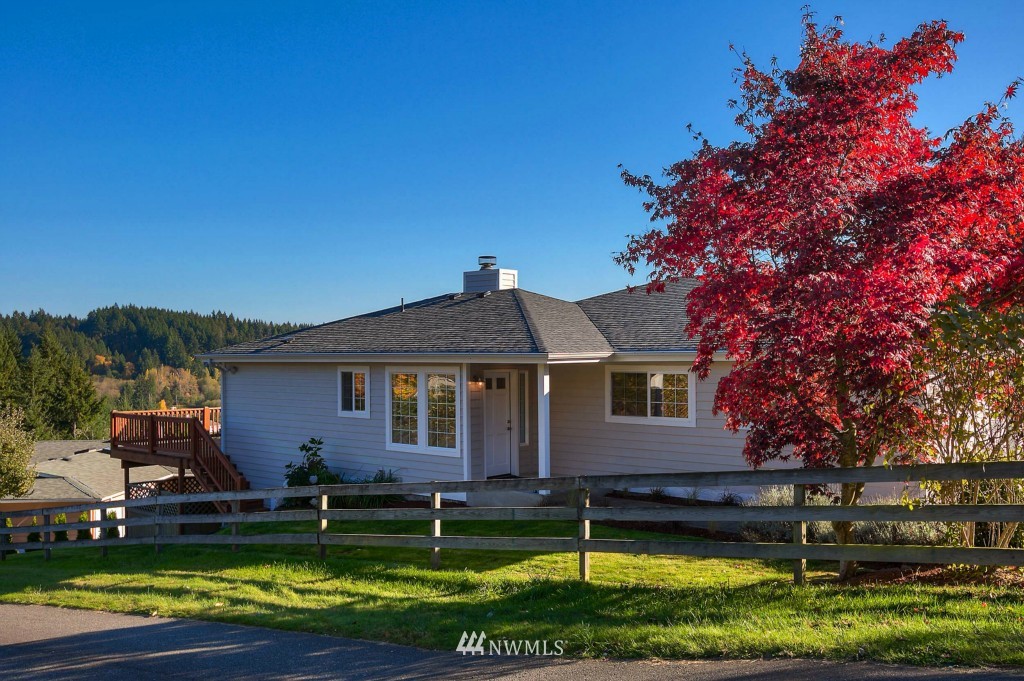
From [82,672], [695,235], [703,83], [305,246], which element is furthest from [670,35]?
[305,246]

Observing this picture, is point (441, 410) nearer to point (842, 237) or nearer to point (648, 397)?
point (648, 397)

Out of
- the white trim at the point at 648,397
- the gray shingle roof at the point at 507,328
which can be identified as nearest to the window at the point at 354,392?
the gray shingle roof at the point at 507,328

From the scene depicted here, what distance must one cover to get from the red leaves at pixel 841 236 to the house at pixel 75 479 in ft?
73.9

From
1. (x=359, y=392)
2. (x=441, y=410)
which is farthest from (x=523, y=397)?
(x=359, y=392)

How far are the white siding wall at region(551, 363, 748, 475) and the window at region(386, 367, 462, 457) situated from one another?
2.43 m

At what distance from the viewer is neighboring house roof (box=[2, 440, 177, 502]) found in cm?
2833

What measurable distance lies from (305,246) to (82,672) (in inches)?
1325

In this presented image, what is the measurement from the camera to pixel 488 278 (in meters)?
20.2

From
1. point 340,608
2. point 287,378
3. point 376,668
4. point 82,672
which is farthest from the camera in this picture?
point 287,378

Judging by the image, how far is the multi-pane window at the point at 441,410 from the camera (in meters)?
14.9

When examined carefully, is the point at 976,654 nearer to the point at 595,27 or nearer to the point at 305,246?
the point at 595,27

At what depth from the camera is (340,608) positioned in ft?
23.4

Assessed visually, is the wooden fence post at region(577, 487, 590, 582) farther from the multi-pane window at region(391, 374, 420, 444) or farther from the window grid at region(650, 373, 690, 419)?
the multi-pane window at region(391, 374, 420, 444)

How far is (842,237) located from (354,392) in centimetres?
1212
